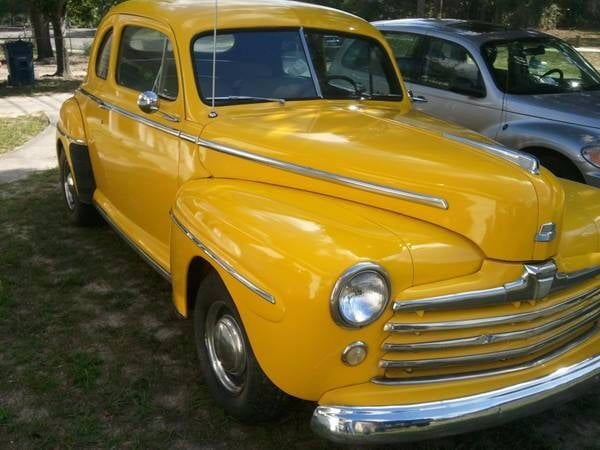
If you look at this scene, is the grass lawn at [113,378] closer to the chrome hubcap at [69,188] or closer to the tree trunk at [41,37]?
the chrome hubcap at [69,188]

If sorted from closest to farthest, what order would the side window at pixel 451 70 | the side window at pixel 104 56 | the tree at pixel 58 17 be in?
the side window at pixel 104 56
the side window at pixel 451 70
the tree at pixel 58 17

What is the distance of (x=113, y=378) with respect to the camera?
3.41m

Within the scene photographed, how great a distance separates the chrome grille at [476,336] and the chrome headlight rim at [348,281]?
8cm

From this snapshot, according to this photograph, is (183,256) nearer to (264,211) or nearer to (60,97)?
(264,211)

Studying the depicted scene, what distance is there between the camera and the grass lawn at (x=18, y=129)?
853 centimetres

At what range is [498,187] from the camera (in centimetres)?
268

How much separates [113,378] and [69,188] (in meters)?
2.61

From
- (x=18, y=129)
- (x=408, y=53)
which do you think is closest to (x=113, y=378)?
(x=408, y=53)

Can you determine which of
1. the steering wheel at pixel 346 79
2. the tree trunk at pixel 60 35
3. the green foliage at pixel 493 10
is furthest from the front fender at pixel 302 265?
the green foliage at pixel 493 10

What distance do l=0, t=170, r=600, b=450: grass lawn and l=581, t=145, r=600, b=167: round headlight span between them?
7.41 feet

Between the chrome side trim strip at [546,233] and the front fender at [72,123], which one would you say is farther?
the front fender at [72,123]

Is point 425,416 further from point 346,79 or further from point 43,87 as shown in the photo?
point 43,87

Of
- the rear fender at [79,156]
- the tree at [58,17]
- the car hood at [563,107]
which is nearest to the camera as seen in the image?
the rear fender at [79,156]

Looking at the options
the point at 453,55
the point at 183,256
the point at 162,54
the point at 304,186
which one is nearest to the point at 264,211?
the point at 304,186
